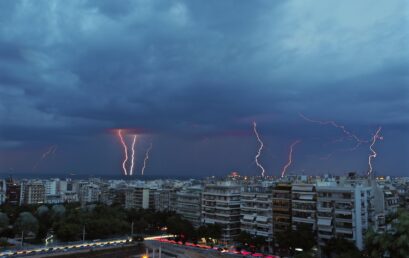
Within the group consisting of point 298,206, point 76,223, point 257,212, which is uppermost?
point 298,206

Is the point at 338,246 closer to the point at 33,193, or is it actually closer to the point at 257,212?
the point at 257,212

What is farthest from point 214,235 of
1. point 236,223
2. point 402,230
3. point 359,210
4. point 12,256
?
point 402,230

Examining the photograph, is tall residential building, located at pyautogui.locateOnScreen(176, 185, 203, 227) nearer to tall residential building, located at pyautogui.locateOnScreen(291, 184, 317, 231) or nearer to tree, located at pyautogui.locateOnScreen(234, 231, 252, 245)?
tree, located at pyautogui.locateOnScreen(234, 231, 252, 245)

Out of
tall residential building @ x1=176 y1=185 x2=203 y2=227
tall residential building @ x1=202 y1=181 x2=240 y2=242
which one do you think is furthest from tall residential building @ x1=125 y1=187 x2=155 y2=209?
tall residential building @ x1=202 y1=181 x2=240 y2=242

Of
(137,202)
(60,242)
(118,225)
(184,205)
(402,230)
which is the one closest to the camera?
(402,230)

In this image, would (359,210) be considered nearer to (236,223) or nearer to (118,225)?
(236,223)

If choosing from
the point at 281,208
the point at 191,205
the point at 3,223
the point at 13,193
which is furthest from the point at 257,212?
the point at 13,193
